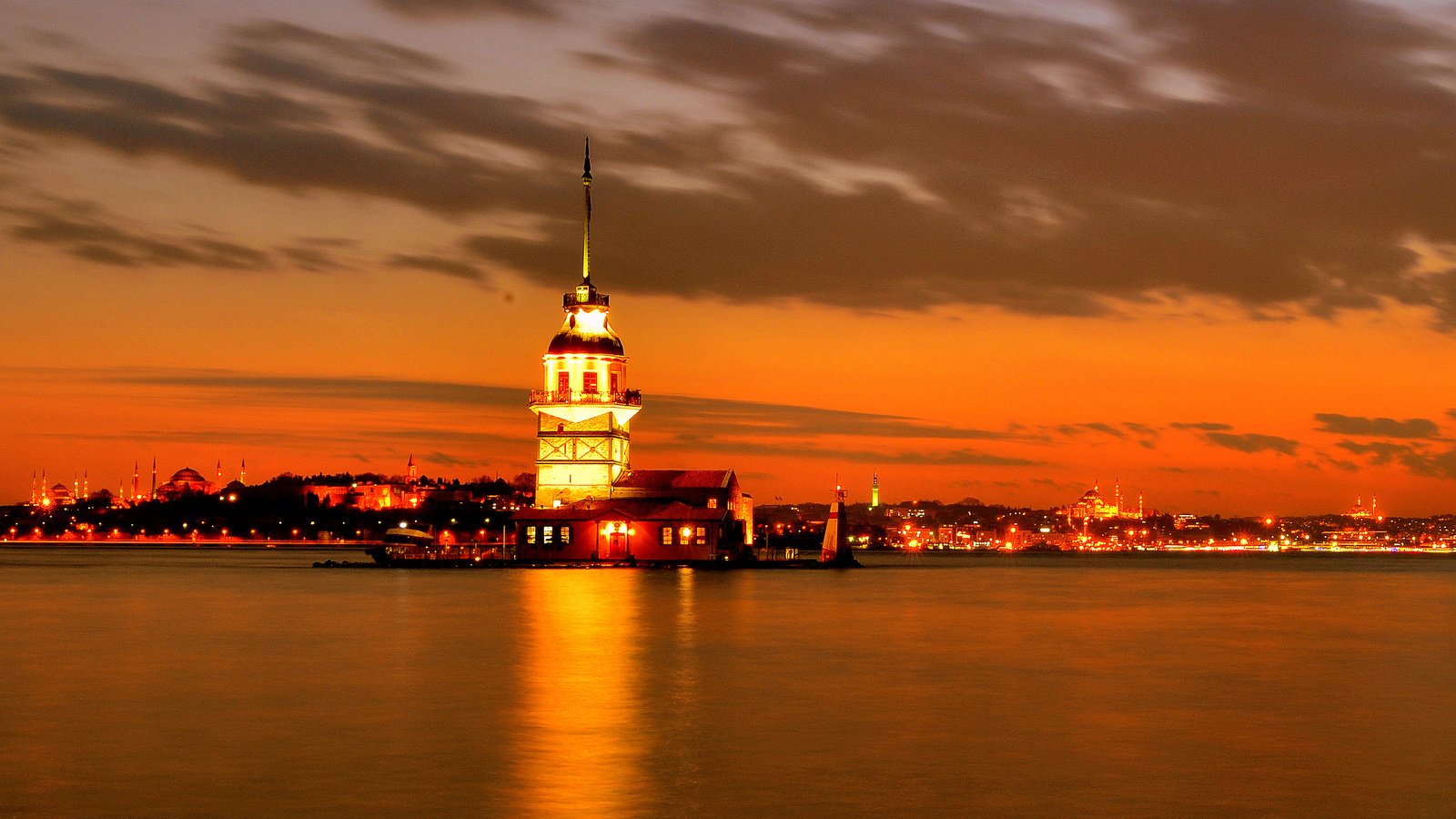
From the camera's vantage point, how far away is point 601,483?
9869 cm

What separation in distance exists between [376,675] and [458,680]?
2104 millimetres

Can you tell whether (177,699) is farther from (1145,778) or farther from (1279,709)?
(1279,709)

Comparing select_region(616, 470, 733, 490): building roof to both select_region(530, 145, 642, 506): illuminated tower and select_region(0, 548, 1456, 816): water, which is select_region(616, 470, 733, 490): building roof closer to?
select_region(530, 145, 642, 506): illuminated tower

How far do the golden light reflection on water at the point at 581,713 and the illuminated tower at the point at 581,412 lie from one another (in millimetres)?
40663

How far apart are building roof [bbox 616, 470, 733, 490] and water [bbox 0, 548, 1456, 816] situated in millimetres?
36626

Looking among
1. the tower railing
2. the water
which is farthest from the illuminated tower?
the water

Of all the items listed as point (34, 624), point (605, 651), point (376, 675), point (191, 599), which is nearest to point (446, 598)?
point (191, 599)

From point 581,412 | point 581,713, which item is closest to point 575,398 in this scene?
point 581,412

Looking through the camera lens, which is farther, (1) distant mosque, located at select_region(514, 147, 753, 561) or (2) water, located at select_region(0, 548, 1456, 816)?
(1) distant mosque, located at select_region(514, 147, 753, 561)

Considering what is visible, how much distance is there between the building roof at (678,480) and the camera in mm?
97062

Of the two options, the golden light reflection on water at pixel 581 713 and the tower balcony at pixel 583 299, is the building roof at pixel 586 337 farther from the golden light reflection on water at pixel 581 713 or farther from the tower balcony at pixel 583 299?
the golden light reflection on water at pixel 581 713

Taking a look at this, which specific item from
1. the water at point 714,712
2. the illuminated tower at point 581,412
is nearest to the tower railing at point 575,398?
the illuminated tower at point 581,412

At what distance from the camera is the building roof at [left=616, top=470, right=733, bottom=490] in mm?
97062

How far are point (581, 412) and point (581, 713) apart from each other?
233 ft
